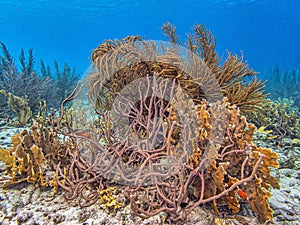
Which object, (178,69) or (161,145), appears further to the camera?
(178,69)

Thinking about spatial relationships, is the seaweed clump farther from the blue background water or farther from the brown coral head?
the blue background water

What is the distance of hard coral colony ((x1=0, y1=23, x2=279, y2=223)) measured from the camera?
7.12 ft

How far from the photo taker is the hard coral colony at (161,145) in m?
2.17

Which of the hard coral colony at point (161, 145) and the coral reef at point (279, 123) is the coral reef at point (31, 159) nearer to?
the hard coral colony at point (161, 145)

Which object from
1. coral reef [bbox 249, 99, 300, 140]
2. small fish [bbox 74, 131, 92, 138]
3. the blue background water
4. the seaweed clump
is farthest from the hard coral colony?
the blue background water

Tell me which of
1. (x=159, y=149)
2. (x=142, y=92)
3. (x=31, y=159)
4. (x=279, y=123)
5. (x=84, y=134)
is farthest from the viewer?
(x=279, y=123)

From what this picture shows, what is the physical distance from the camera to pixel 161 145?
10.1 ft

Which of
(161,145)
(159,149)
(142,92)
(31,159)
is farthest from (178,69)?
(31,159)

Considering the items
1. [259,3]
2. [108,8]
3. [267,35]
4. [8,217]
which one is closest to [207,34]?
[8,217]

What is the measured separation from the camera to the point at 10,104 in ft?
20.0

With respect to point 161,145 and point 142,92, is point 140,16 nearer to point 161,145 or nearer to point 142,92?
point 142,92

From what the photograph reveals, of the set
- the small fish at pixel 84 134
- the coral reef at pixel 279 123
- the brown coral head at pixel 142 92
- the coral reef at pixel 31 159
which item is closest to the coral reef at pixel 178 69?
the brown coral head at pixel 142 92

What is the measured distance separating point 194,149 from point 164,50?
2155mm

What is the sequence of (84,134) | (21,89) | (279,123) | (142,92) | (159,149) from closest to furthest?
1. (159,149)
2. (142,92)
3. (84,134)
4. (279,123)
5. (21,89)
